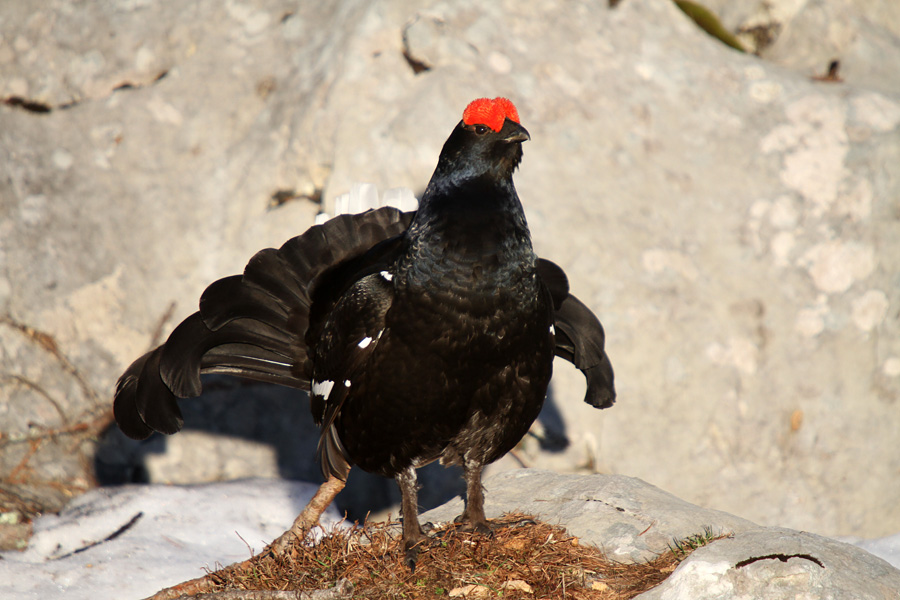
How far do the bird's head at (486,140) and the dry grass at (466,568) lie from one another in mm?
1646

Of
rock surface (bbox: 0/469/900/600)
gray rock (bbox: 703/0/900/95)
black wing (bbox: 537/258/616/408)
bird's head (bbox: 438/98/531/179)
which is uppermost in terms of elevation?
gray rock (bbox: 703/0/900/95)

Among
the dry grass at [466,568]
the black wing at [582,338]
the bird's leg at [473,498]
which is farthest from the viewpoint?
the black wing at [582,338]

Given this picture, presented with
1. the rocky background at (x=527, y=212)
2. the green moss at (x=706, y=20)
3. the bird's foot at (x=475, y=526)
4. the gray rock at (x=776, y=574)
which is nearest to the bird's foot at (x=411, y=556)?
the bird's foot at (x=475, y=526)

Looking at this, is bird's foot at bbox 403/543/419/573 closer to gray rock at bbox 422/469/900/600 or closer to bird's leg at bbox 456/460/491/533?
bird's leg at bbox 456/460/491/533

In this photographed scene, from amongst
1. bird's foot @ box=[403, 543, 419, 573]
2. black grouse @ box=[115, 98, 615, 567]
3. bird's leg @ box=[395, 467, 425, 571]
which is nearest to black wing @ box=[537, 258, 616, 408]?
black grouse @ box=[115, 98, 615, 567]

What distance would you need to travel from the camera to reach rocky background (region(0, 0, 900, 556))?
5.23 metres

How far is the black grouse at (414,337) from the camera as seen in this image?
10.7 feet

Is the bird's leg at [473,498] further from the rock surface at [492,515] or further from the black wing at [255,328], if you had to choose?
the black wing at [255,328]

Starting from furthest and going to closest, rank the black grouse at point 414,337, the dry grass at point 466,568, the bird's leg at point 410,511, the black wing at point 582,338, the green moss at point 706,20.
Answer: the green moss at point 706,20, the black wing at point 582,338, the bird's leg at point 410,511, the black grouse at point 414,337, the dry grass at point 466,568

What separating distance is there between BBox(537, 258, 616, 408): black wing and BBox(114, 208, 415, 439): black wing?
98 cm

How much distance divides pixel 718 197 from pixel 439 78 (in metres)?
2.16

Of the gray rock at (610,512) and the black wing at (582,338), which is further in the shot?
the black wing at (582,338)

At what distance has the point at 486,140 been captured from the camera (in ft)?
11.0

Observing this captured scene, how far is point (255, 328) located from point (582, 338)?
5.81 ft
